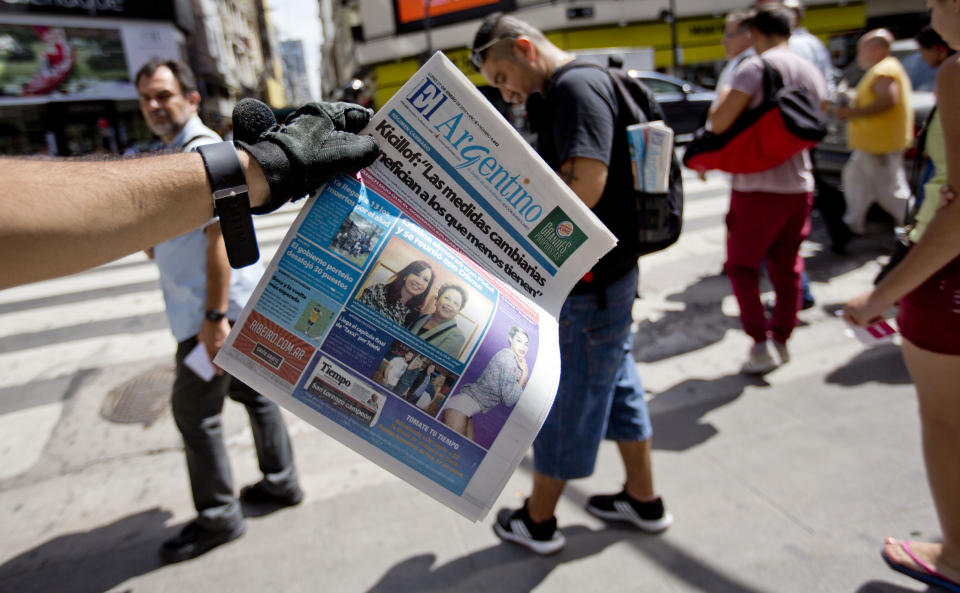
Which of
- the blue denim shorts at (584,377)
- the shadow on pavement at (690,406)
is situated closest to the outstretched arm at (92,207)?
the blue denim shorts at (584,377)

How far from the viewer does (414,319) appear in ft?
3.26

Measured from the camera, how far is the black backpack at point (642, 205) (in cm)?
183

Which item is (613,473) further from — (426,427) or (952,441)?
(426,427)

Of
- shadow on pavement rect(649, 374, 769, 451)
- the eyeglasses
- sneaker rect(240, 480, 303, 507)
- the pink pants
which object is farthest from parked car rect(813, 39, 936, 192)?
sneaker rect(240, 480, 303, 507)

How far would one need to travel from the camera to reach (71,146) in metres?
21.2

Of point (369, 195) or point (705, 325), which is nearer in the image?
point (369, 195)

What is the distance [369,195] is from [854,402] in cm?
299

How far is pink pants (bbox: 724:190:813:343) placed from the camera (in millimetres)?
3193

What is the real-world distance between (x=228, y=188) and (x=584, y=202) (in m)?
1.05

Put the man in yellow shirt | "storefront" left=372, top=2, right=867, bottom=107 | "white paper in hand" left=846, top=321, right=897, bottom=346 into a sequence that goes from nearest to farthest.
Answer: "white paper in hand" left=846, top=321, right=897, bottom=346
the man in yellow shirt
"storefront" left=372, top=2, right=867, bottom=107

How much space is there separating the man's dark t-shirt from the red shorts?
82cm

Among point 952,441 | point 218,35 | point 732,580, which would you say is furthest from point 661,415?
point 218,35

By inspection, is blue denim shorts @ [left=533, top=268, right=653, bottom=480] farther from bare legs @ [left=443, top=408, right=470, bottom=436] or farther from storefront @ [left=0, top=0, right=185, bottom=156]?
storefront @ [left=0, top=0, right=185, bottom=156]

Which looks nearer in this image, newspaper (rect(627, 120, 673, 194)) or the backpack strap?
newspaper (rect(627, 120, 673, 194))
